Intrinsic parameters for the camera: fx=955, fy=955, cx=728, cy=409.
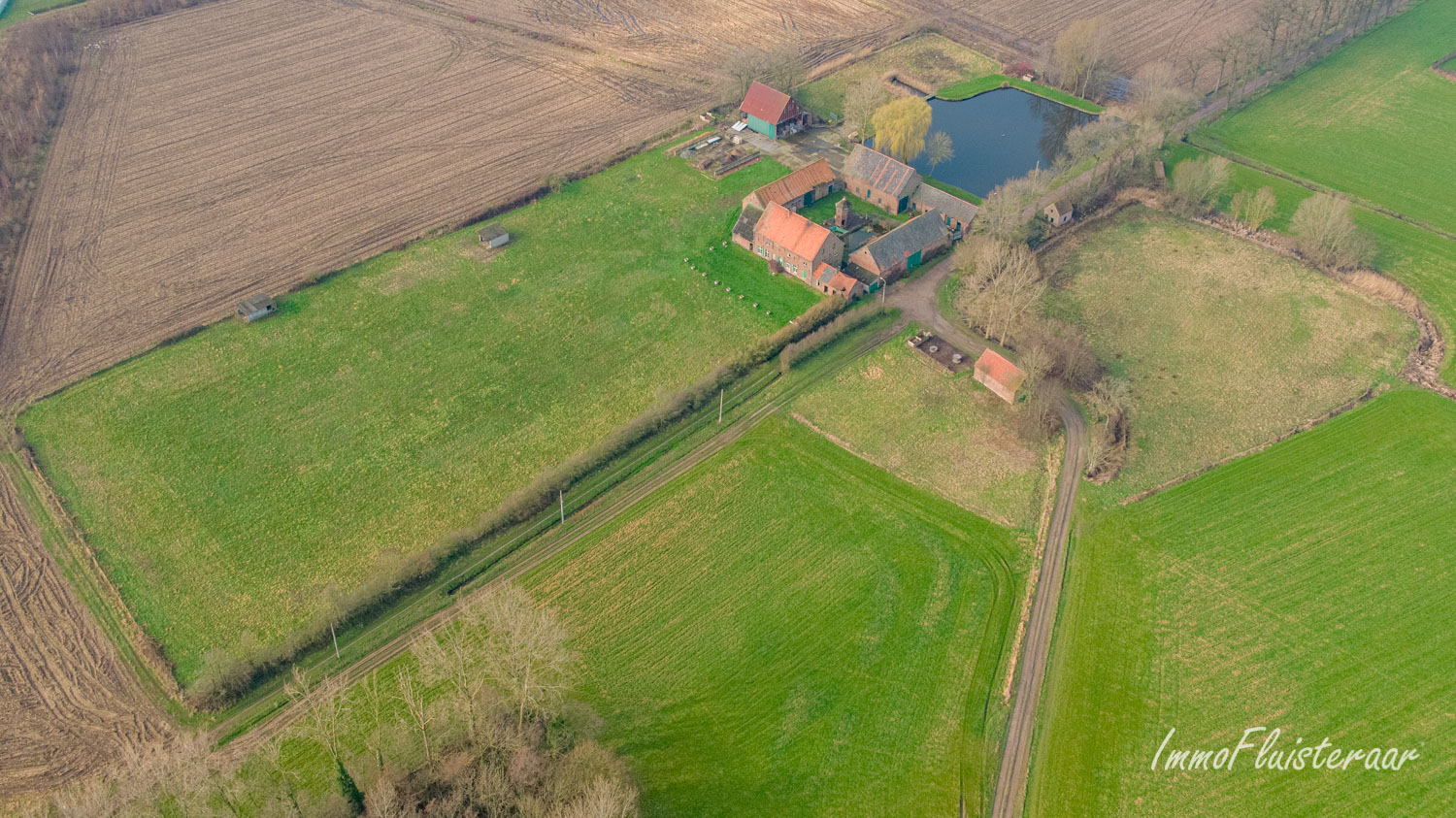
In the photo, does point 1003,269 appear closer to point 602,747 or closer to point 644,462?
point 644,462

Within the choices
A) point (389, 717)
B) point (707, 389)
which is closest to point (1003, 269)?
point (707, 389)

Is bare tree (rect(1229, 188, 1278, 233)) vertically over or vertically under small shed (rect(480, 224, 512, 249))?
over

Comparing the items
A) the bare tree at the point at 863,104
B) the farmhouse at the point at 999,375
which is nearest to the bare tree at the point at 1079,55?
the bare tree at the point at 863,104

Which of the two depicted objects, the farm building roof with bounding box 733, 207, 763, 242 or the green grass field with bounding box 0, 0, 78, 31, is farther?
the green grass field with bounding box 0, 0, 78, 31

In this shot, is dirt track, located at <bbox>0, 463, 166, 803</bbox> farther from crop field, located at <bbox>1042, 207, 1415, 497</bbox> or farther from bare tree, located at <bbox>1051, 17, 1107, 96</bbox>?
bare tree, located at <bbox>1051, 17, 1107, 96</bbox>

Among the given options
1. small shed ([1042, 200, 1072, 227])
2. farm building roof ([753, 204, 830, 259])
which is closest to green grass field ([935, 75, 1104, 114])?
small shed ([1042, 200, 1072, 227])

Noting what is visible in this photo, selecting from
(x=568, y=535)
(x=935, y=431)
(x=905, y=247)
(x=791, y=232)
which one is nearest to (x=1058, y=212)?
(x=905, y=247)

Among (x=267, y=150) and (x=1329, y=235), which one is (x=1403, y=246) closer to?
(x=1329, y=235)
